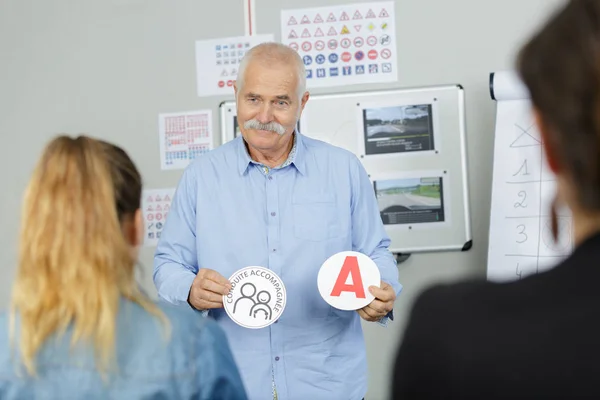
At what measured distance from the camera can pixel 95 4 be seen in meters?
3.56

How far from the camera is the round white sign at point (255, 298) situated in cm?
204

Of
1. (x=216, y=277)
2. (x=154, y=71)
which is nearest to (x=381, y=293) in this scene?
(x=216, y=277)

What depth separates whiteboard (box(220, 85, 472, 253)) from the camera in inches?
129

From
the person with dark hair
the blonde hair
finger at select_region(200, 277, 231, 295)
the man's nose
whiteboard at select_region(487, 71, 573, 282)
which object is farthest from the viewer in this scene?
whiteboard at select_region(487, 71, 573, 282)

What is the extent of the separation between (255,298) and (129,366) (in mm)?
932

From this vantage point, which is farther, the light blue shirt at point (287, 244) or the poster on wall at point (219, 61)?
the poster on wall at point (219, 61)

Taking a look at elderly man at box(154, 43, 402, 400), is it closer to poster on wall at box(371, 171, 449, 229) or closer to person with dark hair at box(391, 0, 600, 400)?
poster on wall at box(371, 171, 449, 229)

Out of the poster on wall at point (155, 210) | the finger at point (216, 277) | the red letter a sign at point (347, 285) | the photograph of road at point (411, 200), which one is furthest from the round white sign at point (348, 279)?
the poster on wall at point (155, 210)

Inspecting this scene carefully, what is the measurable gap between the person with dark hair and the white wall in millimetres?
2542

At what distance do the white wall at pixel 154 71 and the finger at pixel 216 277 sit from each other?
138 cm

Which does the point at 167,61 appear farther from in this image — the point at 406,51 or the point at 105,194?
the point at 105,194

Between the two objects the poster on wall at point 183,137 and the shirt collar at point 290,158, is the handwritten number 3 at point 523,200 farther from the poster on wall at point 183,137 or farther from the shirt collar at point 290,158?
the poster on wall at point 183,137

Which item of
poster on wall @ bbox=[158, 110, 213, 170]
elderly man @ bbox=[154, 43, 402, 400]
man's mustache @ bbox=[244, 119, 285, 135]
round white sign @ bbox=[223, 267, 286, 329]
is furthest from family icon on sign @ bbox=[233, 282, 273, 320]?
poster on wall @ bbox=[158, 110, 213, 170]

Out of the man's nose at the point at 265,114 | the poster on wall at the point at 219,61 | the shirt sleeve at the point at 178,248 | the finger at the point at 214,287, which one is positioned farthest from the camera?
the poster on wall at the point at 219,61
